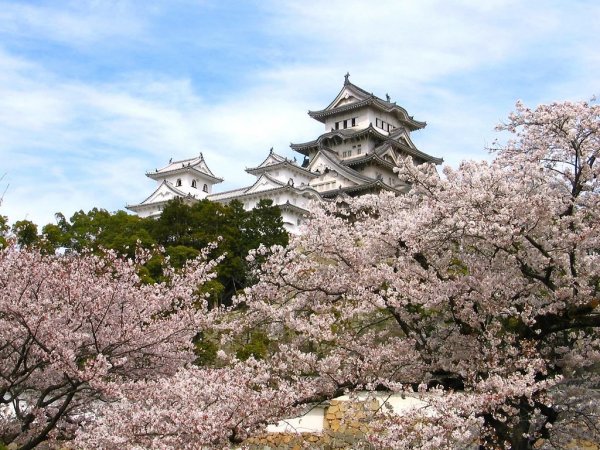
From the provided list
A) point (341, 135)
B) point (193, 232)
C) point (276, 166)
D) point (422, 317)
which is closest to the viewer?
point (422, 317)

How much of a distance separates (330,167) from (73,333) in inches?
1607

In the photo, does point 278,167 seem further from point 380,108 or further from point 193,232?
point 193,232

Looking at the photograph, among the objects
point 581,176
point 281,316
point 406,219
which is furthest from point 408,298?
point 581,176

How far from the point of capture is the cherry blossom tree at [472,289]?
7.87 metres

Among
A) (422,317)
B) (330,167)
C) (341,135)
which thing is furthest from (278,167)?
(422,317)

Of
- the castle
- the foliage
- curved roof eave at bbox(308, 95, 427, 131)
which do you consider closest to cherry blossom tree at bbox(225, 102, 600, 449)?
the foliage

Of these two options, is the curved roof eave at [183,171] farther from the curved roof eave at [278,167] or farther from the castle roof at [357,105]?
the castle roof at [357,105]

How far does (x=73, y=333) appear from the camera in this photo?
8945 millimetres

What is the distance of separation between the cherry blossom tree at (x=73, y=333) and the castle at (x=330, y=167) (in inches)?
1276

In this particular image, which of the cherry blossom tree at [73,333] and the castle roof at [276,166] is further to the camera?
the castle roof at [276,166]

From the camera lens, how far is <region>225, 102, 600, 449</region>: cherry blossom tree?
7.87m

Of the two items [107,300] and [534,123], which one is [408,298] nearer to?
[534,123]

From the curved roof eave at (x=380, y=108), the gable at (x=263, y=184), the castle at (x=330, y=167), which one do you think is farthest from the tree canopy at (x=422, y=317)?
the curved roof eave at (x=380, y=108)

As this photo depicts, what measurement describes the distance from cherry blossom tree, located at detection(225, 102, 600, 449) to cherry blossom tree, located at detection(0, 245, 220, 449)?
1640 mm
